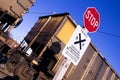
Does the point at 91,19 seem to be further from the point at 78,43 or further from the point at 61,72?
the point at 61,72

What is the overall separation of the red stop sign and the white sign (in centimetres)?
16

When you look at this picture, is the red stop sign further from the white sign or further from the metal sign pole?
the metal sign pole

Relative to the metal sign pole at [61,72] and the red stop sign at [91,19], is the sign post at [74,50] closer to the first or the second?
the metal sign pole at [61,72]

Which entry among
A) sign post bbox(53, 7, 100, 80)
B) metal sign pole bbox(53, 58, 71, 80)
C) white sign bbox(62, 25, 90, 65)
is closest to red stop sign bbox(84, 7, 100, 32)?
sign post bbox(53, 7, 100, 80)

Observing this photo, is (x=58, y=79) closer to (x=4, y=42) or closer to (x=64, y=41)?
(x=64, y=41)

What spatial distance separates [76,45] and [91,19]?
63cm

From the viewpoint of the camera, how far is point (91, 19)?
349 centimetres

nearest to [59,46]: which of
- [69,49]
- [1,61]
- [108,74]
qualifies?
[1,61]

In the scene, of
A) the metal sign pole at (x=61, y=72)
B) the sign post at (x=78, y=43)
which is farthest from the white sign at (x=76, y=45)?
the metal sign pole at (x=61, y=72)

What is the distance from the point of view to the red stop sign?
3.41 meters

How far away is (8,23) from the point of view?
508 inches

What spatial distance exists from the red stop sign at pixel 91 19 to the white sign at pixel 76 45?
156 mm

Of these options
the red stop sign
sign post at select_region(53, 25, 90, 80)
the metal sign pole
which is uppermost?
the red stop sign

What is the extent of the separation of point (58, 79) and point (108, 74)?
11.1 m
